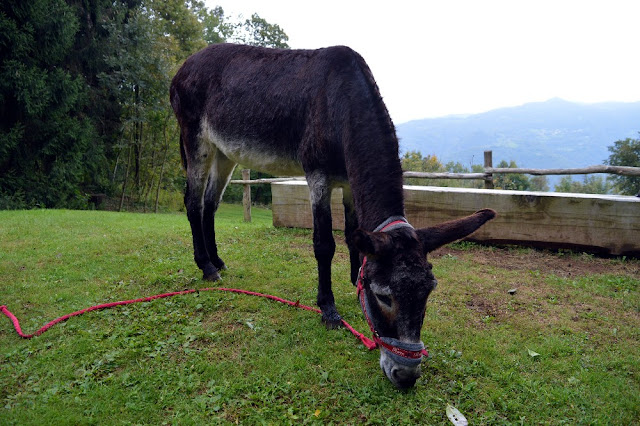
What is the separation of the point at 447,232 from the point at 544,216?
157 inches

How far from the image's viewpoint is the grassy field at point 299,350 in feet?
8.15

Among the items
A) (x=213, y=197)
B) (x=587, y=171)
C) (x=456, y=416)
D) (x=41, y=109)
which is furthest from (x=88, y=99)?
(x=456, y=416)

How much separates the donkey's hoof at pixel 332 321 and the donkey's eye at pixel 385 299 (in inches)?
41.3

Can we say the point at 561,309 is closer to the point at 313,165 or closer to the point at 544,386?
the point at 544,386

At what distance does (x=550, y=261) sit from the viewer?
545cm

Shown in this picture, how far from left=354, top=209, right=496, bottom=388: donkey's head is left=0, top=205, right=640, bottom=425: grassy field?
0.30 metres

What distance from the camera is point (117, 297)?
14.0 ft

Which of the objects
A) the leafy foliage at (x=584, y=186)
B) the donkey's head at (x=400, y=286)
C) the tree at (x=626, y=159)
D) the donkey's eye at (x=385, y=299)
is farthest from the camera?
the leafy foliage at (x=584, y=186)

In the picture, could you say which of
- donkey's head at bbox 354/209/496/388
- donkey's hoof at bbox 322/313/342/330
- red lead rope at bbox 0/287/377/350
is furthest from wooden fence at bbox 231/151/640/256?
donkey's head at bbox 354/209/496/388

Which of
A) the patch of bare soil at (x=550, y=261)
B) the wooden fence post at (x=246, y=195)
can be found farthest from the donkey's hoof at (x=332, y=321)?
the wooden fence post at (x=246, y=195)

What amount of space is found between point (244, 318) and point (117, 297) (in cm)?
159

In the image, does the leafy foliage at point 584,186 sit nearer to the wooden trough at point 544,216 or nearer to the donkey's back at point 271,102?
the wooden trough at point 544,216

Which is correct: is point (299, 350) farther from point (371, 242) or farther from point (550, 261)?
point (550, 261)

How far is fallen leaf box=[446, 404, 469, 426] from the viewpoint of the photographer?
92.1 inches
